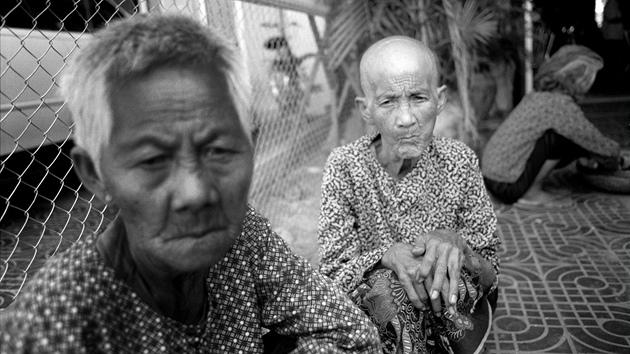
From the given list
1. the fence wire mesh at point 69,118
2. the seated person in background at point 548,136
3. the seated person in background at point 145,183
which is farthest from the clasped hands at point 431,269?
the seated person in background at point 548,136

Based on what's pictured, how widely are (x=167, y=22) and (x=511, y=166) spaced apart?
386cm

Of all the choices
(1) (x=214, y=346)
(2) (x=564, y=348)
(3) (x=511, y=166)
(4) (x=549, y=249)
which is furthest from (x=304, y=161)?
(1) (x=214, y=346)

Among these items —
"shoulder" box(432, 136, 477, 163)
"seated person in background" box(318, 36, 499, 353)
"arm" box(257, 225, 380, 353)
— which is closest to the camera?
"arm" box(257, 225, 380, 353)

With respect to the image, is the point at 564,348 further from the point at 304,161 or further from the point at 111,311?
the point at 304,161

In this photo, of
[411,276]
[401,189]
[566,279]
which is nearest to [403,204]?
[401,189]

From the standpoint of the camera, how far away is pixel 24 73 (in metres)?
3.44

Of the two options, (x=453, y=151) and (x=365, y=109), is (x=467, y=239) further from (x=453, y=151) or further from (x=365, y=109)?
(x=365, y=109)

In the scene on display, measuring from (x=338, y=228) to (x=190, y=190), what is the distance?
1059 millimetres

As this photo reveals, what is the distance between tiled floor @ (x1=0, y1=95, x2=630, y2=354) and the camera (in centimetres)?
243

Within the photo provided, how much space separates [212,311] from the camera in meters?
1.29

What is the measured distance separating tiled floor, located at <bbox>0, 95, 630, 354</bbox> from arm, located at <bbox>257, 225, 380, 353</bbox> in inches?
46.7

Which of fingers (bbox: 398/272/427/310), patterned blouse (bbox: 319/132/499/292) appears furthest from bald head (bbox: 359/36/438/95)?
fingers (bbox: 398/272/427/310)

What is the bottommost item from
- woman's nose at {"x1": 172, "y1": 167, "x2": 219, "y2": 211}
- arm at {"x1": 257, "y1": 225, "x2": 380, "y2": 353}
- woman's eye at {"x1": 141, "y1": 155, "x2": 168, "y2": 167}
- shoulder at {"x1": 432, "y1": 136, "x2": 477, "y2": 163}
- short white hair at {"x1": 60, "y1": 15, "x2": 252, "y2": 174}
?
arm at {"x1": 257, "y1": 225, "x2": 380, "y2": 353}

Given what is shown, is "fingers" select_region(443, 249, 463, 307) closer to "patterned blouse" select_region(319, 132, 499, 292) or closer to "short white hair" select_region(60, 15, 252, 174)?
"patterned blouse" select_region(319, 132, 499, 292)
